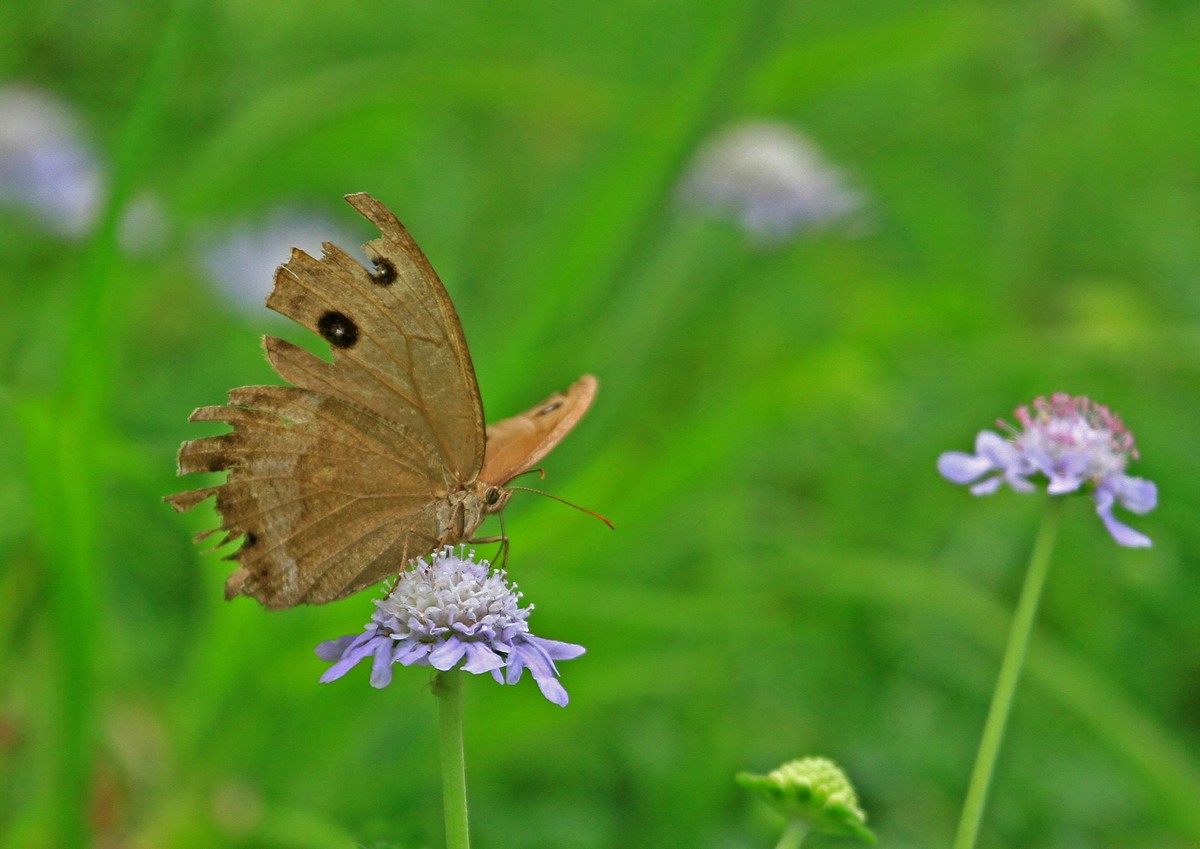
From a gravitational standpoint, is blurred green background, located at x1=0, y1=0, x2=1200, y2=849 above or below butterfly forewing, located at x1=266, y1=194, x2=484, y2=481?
above

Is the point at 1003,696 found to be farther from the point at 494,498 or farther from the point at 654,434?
the point at 654,434

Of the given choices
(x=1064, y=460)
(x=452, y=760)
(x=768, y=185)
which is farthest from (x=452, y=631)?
(x=768, y=185)

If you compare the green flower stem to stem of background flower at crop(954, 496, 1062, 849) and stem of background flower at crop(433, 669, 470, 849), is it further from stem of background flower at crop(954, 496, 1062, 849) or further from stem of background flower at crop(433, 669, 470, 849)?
stem of background flower at crop(433, 669, 470, 849)

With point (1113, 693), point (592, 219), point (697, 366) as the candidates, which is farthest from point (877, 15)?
point (1113, 693)

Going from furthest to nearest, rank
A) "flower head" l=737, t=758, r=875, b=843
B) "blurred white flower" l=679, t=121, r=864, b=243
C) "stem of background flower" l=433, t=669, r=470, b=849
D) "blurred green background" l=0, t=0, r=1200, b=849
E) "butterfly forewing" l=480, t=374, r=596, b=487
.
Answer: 1. "blurred white flower" l=679, t=121, r=864, b=243
2. "blurred green background" l=0, t=0, r=1200, b=849
3. "butterfly forewing" l=480, t=374, r=596, b=487
4. "flower head" l=737, t=758, r=875, b=843
5. "stem of background flower" l=433, t=669, r=470, b=849

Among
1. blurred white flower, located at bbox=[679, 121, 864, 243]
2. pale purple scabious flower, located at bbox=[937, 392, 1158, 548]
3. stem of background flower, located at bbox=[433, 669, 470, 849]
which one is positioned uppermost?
blurred white flower, located at bbox=[679, 121, 864, 243]

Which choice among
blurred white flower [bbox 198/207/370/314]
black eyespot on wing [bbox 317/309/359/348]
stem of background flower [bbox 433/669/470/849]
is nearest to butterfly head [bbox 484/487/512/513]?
black eyespot on wing [bbox 317/309/359/348]
